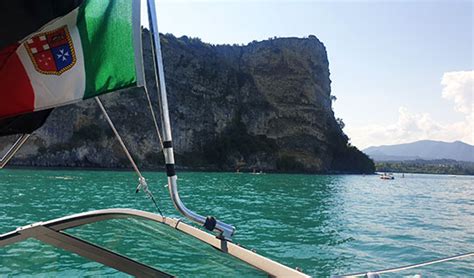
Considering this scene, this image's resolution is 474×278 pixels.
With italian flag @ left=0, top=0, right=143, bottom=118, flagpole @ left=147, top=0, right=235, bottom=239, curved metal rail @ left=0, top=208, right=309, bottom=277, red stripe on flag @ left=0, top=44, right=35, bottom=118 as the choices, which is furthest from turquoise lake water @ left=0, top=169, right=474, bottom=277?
italian flag @ left=0, top=0, right=143, bottom=118

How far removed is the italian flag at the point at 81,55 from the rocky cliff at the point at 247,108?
75.2m

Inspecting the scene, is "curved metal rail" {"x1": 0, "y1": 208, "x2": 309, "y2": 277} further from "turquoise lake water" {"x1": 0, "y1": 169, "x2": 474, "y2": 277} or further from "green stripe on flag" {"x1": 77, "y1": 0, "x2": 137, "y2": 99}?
"green stripe on flag" {"x1": 77, "y1": 0, "x2": 137, "y2": 99}

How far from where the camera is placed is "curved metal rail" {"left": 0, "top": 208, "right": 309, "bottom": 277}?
8.10ft

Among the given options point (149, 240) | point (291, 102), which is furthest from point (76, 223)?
point (291, 102)

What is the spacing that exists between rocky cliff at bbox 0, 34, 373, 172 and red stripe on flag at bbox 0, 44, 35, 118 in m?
75.2

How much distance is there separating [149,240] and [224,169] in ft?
284

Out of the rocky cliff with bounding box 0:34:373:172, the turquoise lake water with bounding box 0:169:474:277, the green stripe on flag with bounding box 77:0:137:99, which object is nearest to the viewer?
the green stripe on flag with bounding box 77:0:137:99

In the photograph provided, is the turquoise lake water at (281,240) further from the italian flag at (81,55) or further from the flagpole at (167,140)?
the italian flag at (81,55)

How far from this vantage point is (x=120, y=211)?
10.0 ft

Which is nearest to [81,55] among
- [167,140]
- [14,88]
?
[14,88]

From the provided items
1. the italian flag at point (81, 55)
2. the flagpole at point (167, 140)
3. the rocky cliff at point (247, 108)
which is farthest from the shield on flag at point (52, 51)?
the rocky cliff at point (247, 108)

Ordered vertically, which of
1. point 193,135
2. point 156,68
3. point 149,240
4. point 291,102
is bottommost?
point 149,240

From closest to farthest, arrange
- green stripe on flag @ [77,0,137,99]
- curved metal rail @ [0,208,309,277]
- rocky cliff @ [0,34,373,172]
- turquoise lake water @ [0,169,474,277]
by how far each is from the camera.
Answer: green stripe on flag @ [77,0,137,99] < curved metal rail @ [0,208,309,277] < turquoise lake water @ [0,169,474,277] < rocky cliff @ [0,34,373,172]

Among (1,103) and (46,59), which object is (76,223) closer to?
(1,103)
